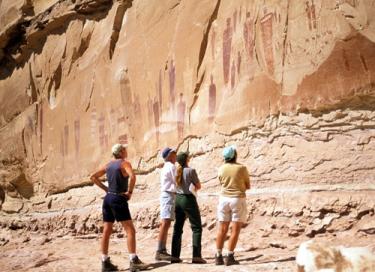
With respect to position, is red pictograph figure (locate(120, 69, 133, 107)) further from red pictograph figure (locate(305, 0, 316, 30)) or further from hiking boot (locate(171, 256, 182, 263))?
hiking boot (locate(171, 256, 182, 263))

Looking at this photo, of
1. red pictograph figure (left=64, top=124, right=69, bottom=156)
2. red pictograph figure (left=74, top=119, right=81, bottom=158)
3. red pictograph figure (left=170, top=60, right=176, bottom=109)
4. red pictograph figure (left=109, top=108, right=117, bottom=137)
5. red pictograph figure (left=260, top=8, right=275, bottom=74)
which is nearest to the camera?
red pictograph figure (left=260, top=8, right=275, bottom=74)

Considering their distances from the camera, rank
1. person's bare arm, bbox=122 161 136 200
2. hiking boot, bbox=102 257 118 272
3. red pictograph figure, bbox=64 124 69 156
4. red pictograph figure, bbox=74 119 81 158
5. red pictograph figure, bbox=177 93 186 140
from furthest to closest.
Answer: red pictograph figure, bbox=64 124 69 156, red pictograph figure, bbox=74 119 81 158, red pictograph figure, bbox=177 93 186 140, hiking boot, bbox=102 257 118 272, person's bare arm, bbox=122 161 136 200

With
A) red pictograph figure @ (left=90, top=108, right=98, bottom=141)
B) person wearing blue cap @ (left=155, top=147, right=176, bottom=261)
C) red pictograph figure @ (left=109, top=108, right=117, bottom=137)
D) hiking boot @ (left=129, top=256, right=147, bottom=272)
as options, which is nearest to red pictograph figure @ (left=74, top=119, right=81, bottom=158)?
red pictograph figure @ (left=90, top=108, right=98, bottom=141)

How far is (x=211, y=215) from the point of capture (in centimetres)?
850

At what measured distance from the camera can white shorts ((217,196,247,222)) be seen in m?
5.68

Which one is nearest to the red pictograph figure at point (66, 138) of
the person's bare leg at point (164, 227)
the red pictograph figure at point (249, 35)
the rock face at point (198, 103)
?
the rock face at point (198, 103)

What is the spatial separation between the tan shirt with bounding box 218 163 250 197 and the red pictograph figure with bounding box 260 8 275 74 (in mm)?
2716

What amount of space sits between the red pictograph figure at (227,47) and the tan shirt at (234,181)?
3.42m

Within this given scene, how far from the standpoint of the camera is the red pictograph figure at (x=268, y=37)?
319 inches

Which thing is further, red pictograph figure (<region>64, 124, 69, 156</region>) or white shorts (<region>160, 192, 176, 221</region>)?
red pictograph figure (<region>64, 124, 69, 156</region>)

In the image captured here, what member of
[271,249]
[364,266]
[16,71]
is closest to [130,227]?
[271,249]

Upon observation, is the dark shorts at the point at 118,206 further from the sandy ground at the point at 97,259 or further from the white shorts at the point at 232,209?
the white shorts at the point at 232,209

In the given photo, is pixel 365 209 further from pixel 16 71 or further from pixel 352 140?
pixel 16 71

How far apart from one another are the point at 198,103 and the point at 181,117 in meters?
0.55
